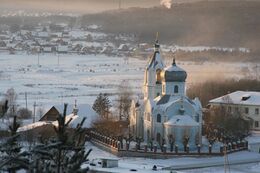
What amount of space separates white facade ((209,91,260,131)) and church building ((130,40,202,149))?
10.5 ft

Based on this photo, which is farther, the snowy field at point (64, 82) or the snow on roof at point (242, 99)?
the snowy field at point (64, 82)

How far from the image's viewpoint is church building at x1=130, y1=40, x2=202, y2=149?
1814cm

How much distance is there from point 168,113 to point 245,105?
4771mm

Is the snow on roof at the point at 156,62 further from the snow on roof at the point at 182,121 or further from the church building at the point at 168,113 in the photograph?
the snow on roof at the point at 182,121

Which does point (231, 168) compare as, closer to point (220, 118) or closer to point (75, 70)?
point (220, 118)

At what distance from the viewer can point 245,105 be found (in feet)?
74.1

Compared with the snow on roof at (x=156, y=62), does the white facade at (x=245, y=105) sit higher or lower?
lower

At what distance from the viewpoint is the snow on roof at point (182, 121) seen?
18172 mm

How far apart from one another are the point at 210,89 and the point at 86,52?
4812cm

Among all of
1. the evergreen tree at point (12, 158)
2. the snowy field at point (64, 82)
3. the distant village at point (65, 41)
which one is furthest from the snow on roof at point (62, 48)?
the evergreen tree at point (12, 158)

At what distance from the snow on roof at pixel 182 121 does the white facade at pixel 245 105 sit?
3.72 meters

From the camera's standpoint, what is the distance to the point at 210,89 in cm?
2936

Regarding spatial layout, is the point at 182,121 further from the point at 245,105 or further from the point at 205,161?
the point at 245,105

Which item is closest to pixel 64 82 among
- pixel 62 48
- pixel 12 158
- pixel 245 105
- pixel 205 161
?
pixel 245 105
